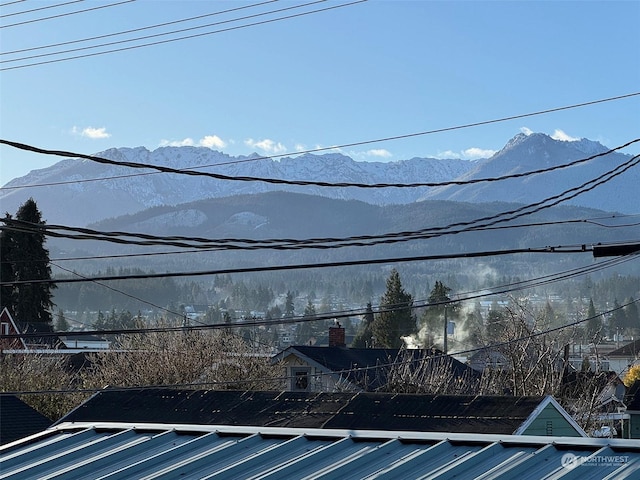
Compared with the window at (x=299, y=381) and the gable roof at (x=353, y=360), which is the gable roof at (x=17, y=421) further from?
the window at (x=299, y=381)

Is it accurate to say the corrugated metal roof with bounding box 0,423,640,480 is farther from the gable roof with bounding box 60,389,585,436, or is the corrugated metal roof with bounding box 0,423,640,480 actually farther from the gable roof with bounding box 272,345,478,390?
the gable roof with bounding box 272,345,478,390

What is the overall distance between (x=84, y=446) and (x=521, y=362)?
2444 centimetres

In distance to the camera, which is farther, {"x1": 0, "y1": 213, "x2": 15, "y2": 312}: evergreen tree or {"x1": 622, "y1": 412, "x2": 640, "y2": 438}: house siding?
{"x1": 0, "y1": 213, "x2": 15, "y2": 312}: evergreen tree

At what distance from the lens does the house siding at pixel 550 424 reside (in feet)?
77.9

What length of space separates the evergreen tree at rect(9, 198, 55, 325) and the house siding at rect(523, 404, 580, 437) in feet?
184

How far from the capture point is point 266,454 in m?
12.6

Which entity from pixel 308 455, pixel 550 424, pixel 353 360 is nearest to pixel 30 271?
pixel 353 360

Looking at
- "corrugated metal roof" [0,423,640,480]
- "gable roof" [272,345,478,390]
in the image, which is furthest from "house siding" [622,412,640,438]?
"corrugated metal roof" [0,423,640,480]

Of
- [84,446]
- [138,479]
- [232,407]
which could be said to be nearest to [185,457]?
[138,479]

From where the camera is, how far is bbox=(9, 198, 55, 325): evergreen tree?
75.8 metres

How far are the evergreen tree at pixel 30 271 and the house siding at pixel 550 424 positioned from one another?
56.2 meters

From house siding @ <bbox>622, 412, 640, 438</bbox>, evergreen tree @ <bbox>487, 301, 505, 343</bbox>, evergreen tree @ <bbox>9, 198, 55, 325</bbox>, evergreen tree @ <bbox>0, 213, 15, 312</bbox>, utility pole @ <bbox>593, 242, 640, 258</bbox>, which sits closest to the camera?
utility pole @ <bbox>593, 242, 640, 258</bbox>

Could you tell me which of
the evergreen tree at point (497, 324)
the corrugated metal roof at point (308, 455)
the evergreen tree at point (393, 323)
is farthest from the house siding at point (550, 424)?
the evergreen tree at point (393, 323)

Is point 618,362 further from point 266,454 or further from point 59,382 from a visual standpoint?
point 266,454
